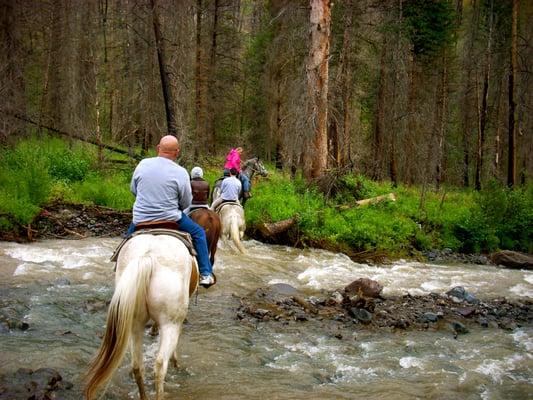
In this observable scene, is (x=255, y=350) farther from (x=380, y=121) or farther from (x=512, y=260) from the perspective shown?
(x=380, y=121)

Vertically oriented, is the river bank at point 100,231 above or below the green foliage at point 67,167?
below

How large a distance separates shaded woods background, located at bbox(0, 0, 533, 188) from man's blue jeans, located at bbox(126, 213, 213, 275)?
1108cm

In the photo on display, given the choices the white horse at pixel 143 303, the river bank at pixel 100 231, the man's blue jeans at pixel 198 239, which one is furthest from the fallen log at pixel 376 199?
the white horse at pixel 143 303

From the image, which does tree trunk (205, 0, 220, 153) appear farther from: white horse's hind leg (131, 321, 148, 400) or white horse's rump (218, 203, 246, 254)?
white horse's hind leg (131, 321, 148, 400)

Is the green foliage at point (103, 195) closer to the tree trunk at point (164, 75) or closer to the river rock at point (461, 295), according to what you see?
the tree trunk at point (164, 75)

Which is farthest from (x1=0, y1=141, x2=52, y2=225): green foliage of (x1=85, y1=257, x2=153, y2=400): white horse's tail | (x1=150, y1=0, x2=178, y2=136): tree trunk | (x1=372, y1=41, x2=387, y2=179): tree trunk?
(x1=372, y1=41, x2=387, y2=179): tree trunk

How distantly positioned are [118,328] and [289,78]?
22.2 metres

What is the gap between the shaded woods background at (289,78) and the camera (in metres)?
18.0

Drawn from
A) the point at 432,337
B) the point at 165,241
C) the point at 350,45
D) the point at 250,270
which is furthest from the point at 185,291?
the point at 350,45

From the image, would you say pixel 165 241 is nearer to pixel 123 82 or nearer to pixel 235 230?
pixel 235 230

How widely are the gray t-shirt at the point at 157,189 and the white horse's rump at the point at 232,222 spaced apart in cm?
632

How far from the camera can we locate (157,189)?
525 centimetres

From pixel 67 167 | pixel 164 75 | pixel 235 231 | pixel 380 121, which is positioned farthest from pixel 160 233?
pixel 380 121

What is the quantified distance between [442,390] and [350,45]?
17.2 m
